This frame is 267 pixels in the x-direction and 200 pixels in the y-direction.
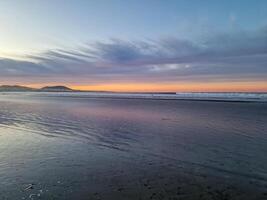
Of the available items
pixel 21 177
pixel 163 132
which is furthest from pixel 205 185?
pixel 163 132

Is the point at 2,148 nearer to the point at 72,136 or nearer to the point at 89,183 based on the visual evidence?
the point at 72,136

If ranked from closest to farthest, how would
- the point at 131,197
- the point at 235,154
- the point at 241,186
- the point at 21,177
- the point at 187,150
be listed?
the point at 131,197 → the point at 241,186 → the point at 21,177 → the point at 235,154 → the point at 187,150

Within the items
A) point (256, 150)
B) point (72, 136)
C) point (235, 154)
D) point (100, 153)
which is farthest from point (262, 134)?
point (72, 136)

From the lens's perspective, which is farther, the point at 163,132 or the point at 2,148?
the point at 163,132

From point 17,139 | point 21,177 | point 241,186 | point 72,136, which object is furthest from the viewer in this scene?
point 72,136

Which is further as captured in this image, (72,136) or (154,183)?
(72,136)

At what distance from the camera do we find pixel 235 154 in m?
9.54

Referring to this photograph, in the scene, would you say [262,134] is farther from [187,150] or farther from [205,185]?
[205,185]

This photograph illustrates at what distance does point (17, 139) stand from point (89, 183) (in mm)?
7247

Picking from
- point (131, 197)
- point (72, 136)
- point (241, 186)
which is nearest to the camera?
point (131, 197)

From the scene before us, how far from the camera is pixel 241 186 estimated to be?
650 cm

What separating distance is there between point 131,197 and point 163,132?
8.78 meters

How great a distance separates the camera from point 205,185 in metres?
6.57

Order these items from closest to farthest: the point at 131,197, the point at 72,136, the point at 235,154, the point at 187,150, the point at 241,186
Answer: the point at 131,197
the point at 241,186
the point at 235,154
the point at 187,150
the point at 72,136
